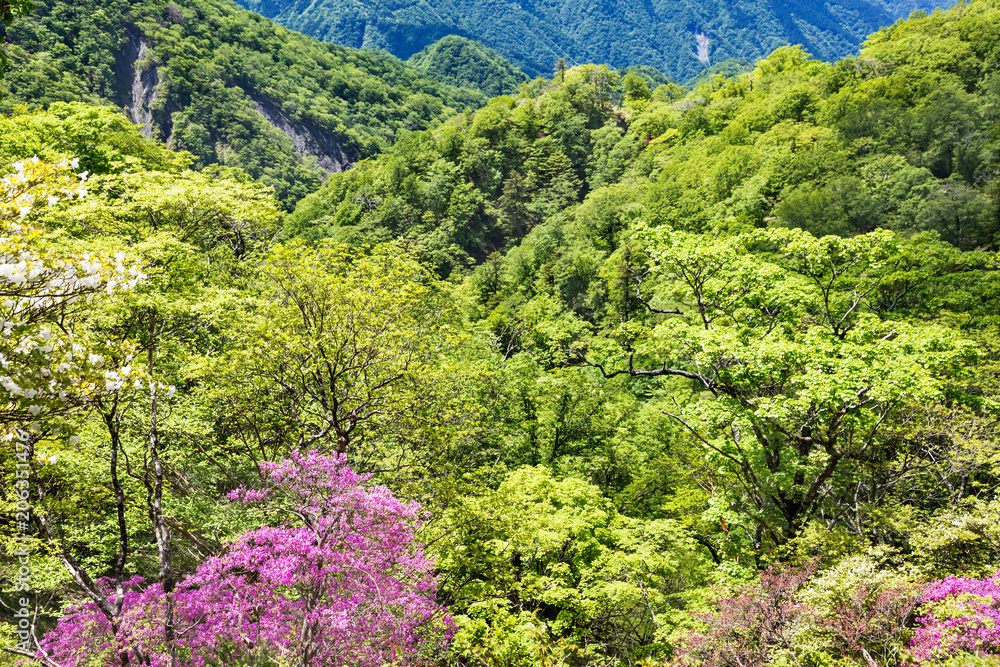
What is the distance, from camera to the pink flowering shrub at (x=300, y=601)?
27.8 ft

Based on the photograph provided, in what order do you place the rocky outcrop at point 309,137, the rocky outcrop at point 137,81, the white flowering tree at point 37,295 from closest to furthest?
the white flowering tree at point 37,295 → the rocky outcrop at point 137,81 → the rocky outcrop at point 309,137

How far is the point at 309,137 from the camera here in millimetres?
104875

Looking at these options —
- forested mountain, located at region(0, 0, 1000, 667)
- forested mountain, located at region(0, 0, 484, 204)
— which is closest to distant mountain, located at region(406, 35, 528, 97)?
forested mountain, located at region(0, 0, 484, 204)

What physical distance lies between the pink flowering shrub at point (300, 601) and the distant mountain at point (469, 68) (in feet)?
523

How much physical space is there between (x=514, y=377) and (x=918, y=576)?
64.5 feet

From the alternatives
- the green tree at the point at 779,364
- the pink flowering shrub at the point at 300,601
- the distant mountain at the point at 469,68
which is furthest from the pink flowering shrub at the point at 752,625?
the distant mountain at the point at 469,68

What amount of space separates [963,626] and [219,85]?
4575 inches

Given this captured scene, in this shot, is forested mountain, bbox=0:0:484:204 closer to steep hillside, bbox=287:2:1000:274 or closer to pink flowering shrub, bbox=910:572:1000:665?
steep hillside, bbox=287:2:1000:274

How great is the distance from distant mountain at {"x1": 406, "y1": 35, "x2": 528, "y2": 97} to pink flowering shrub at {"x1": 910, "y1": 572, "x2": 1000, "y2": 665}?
161732 mm

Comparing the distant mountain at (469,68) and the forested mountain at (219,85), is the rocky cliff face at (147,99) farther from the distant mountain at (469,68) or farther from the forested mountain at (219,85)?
the distant mountain at (469,68)

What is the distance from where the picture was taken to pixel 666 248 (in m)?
11.8

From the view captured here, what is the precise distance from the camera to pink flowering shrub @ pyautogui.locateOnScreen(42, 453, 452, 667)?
8469 mm

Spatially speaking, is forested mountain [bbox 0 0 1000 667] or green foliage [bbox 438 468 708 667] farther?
green foliage [bbox 438 468 708 667]

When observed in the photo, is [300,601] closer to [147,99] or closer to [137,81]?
[147,99]
